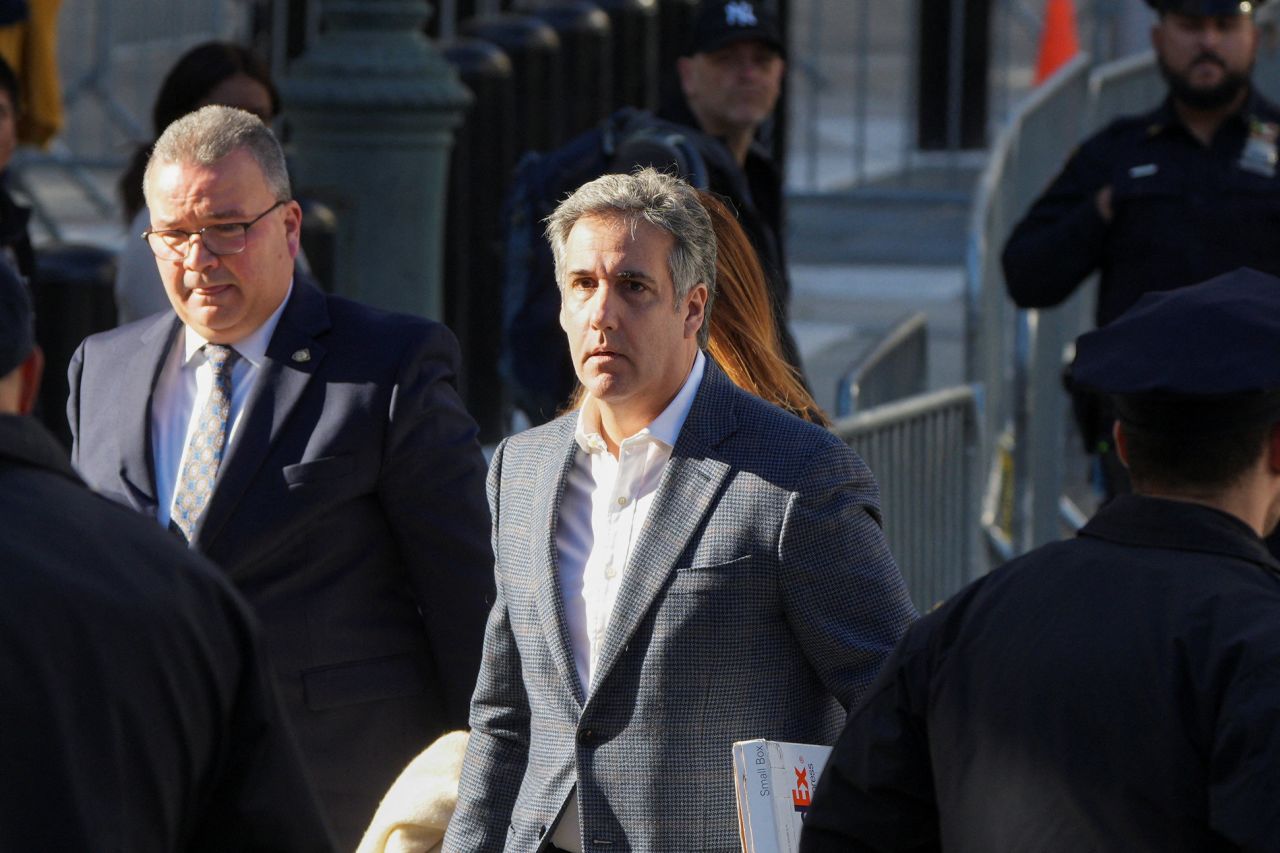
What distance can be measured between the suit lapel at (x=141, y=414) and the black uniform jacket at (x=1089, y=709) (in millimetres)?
1707

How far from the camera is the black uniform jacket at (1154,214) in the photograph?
6.34 metres

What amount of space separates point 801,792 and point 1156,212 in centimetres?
339

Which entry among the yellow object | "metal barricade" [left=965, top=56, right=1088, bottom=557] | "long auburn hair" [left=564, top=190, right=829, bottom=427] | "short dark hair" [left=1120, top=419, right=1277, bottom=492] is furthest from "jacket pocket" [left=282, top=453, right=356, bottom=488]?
the yellow object

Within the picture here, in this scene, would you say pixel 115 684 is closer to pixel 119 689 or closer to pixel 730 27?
pixel 119 689

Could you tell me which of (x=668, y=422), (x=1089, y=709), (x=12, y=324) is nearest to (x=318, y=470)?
(x=668, y=422)

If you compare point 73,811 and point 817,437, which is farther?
point 817,437

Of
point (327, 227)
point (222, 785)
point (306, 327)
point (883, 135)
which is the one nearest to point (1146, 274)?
point (327, 227)

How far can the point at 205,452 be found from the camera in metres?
4.17

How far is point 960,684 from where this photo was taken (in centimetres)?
274

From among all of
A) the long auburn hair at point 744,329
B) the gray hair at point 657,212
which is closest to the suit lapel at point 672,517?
the gray hair at point 657,212

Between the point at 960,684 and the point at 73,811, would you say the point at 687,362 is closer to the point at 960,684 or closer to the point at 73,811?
the point at 960,684

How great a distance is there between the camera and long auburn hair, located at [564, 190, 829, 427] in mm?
4188

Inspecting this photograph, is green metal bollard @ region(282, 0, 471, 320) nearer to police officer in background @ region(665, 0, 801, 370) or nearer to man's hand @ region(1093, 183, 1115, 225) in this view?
police officer in background @ region(665, 0, 801, 370)

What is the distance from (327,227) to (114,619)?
4862 millimetres
